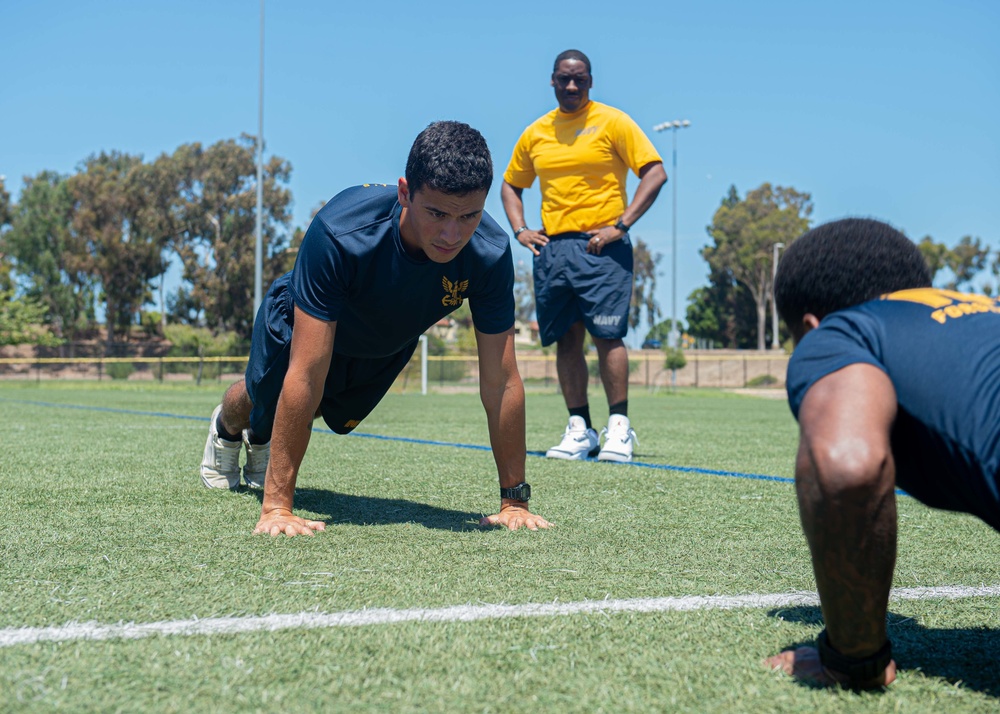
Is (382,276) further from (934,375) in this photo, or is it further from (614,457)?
(614,457)

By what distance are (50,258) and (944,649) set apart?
57.8m

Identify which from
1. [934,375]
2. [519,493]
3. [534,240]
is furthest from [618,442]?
[934,375]

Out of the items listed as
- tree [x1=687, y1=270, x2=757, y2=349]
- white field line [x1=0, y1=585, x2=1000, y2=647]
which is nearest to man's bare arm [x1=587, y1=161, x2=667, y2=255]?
white field line [x1=0, y1=585, x2=1000, y2=647]

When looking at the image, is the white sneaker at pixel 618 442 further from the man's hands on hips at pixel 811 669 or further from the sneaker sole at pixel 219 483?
the man's hands on hips at pixel 811 669

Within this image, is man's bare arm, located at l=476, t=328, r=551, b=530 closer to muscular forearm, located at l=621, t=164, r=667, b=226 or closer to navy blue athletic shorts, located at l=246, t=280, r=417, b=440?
navy blue athletic shorts, located at l=246, t=280, r=417, b=440

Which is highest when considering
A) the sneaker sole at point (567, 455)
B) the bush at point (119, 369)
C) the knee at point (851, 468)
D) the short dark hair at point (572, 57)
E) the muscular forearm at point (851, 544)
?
the short dark hair at point (572, 57)

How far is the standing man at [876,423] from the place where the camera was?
5.16 feet

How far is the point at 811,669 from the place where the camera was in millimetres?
1745

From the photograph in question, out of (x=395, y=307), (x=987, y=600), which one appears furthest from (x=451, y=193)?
(x=987, y=600)

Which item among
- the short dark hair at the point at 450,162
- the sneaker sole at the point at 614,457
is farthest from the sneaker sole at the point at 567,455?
the short dark hair at the point at 450,162

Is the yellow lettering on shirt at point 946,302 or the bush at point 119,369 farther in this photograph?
the bush at point 119,369

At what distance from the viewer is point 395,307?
3.28 m

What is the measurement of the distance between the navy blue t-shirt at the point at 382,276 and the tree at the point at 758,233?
58875 millimetres

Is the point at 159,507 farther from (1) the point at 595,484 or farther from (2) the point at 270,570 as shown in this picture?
(1) the point at 595,484
